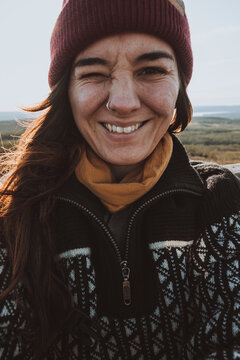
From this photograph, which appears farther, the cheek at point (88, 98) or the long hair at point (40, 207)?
the cheek at point (88, 98)

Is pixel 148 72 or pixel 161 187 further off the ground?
pixel 148 72

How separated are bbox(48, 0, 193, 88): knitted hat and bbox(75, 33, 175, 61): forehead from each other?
0.09ft

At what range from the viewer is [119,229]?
1637mm

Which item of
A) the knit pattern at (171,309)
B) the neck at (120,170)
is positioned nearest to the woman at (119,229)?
the knit pattern at (171,309)

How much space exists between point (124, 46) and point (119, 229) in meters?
1.00

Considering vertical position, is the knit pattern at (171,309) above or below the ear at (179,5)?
below

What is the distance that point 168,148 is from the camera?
175 centimetres

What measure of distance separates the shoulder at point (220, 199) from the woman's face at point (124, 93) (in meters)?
0.42

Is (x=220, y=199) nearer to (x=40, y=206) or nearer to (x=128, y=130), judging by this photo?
(x=128, y=130)

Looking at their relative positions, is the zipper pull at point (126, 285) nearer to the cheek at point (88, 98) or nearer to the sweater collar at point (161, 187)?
the sweater collar at point (161, 187)

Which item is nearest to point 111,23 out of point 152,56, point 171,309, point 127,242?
point 152,56

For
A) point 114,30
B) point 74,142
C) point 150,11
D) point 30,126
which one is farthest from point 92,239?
point 150,11

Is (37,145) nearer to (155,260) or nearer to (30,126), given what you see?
(30,126)

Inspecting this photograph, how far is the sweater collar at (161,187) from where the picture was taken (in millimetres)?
1488
